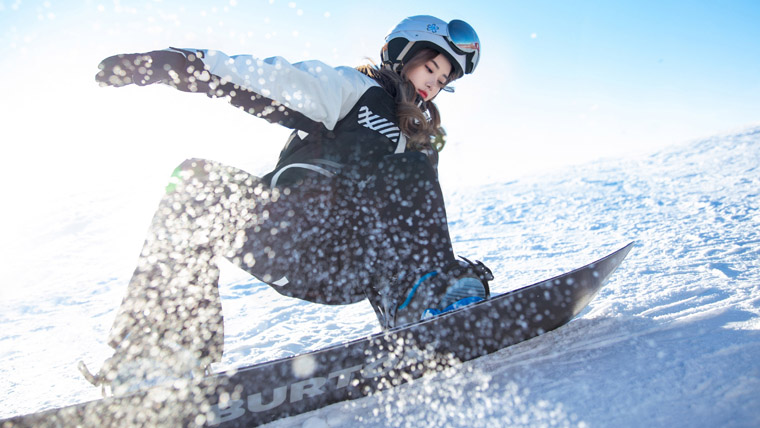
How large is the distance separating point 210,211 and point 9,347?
2144mm

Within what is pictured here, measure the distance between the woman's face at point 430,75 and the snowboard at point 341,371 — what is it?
1.11 m

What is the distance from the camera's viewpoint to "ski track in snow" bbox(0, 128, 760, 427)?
39.9 inches

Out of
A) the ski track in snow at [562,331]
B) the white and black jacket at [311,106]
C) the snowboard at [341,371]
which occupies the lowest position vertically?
the ski track in snow at [562,331]

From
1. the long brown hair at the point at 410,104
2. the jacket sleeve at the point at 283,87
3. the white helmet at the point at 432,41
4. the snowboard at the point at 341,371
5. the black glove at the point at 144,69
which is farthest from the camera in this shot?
the white helmet at the point at 432,41

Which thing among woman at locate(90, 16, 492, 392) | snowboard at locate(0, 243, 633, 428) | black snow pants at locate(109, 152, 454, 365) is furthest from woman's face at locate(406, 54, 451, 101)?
snowboard at locate(0, 243, 633, 428)

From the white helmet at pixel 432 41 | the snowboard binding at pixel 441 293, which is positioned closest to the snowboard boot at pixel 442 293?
the snowboard binding at pixel 441 293

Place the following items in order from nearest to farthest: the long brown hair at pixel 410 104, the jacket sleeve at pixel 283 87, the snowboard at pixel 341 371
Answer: the snowboard at pixel 341 371 < the jacket sleeve at pixel 283 87 < the long brown hair at pixel 410 104

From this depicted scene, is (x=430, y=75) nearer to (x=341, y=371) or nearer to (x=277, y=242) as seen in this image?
(x=277, y=242)

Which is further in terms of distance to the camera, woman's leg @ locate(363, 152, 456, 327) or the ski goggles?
the ski goggles

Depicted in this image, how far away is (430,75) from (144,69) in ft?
4.18

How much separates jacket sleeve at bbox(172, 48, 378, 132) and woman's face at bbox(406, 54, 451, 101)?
0.46 metres

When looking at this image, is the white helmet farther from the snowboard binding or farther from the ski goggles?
the snowboard binding

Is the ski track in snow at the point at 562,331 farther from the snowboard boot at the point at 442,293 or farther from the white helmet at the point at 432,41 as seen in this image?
the white helmet at the point at 432,41

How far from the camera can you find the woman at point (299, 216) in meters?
1.31
